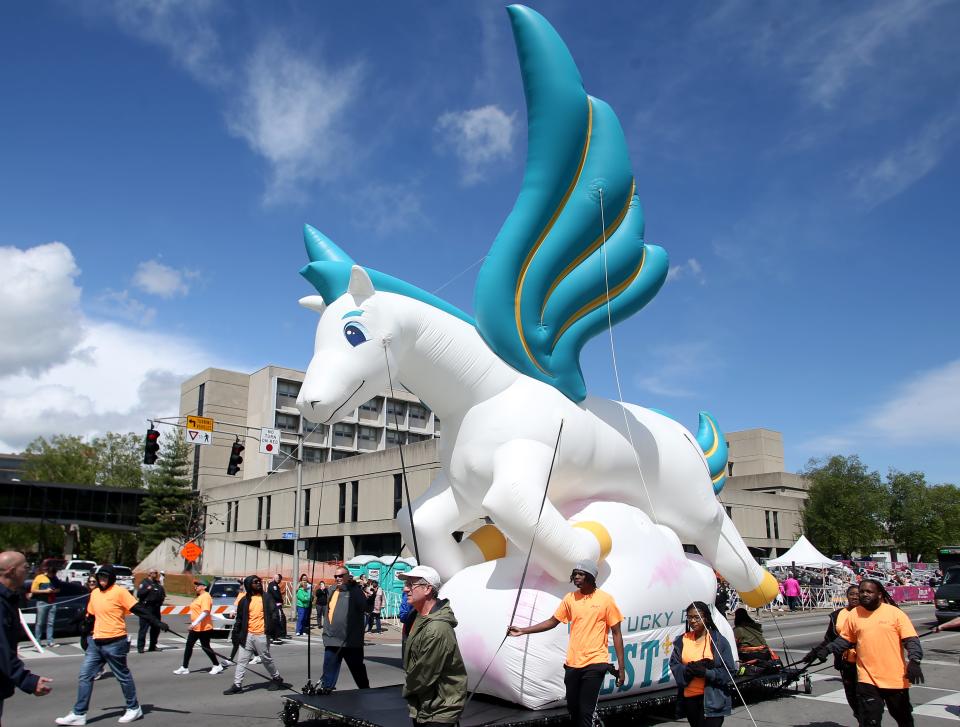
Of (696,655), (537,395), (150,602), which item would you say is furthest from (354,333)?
(150,602)

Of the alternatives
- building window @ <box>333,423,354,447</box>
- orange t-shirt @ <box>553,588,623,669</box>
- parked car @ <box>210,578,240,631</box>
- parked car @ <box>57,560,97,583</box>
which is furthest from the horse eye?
building window @ <box>333,423,354,447</box>

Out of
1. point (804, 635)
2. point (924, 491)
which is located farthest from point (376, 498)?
point (924, 491)

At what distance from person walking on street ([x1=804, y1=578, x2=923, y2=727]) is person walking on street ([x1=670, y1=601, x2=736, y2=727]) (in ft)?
3.32

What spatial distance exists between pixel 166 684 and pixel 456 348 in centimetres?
678

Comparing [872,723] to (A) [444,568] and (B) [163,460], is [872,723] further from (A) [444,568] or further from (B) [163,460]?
(B) [163,460]

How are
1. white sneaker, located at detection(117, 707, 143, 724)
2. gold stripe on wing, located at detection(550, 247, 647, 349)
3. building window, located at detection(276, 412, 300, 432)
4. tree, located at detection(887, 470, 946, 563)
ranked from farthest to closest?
building window, located at detection(276, 412, 300, 432)
tree, located at detection(887, 470, 946, 563)
white sneaker, located at detection(117, 707, 143, 724)
gold stripe on wing, located at detection(550, 247, 647, 349)

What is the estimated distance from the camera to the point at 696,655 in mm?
5516

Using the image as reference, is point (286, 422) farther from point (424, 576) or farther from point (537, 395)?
point (424, 576)

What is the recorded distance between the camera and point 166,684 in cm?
1013

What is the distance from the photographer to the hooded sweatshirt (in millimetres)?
4277

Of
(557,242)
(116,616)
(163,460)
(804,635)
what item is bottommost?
(804,635)

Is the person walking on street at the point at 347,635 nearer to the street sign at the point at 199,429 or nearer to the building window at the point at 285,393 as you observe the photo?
the street sign at the point at 199,429

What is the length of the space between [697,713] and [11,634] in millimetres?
4687

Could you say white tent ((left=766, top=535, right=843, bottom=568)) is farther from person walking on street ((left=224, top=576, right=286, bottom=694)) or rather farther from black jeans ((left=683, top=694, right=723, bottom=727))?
black jeans ((left=683, top=694, right=723, bottom=727))
